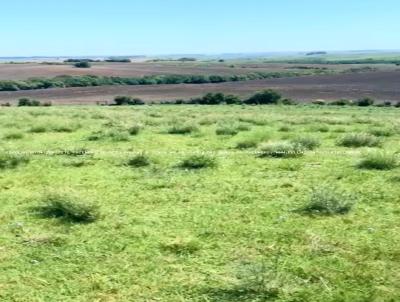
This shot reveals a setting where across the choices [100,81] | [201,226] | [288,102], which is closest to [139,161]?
[201,226]

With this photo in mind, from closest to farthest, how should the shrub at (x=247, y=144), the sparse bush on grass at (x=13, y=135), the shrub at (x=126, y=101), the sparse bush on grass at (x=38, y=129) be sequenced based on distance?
the shrub at (x=247, y=144)
the sparse bush on grass at (x=13, y=135)
the sparse bush on grass at (x=38, y=129)
the shrub at (x=126, y=101)

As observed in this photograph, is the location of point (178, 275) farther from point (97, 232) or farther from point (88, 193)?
point (88, 193)

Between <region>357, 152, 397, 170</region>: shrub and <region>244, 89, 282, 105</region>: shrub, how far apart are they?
Result: 4462 centimetres

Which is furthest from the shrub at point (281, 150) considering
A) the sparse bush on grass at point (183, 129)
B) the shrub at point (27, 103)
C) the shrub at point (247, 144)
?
the shrub at point (27, 103)

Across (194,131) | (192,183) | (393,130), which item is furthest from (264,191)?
(393,130)

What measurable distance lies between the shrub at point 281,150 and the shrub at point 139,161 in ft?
12.2

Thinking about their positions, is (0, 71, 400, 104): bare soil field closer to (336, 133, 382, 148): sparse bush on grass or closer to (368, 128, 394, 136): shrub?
(368, 128, 394, 136): shrub

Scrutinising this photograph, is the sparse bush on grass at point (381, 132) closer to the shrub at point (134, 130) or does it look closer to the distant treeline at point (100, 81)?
→ the shrub at point (134, 130)

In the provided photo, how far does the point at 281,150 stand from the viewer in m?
17.8

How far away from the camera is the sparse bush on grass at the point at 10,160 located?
1591 cm

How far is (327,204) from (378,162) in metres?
5.05

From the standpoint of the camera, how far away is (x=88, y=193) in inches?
497

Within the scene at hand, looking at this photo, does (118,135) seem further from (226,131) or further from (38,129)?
(38,129)

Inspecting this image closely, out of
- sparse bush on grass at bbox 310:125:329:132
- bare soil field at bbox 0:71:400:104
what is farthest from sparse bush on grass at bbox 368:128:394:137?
bare soil field at bbox 0:71:400:104
